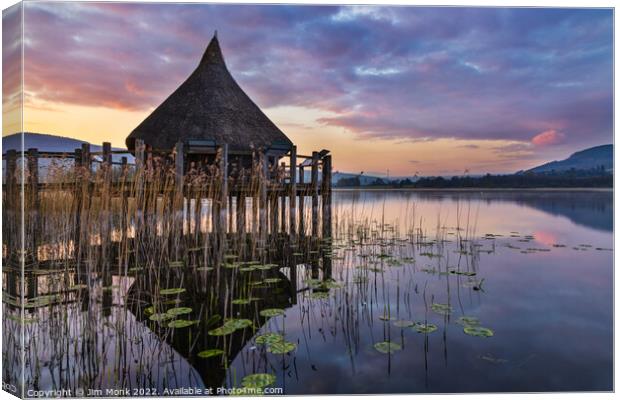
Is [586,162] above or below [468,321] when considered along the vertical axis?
above

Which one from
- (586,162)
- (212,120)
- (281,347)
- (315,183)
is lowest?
(281,347)

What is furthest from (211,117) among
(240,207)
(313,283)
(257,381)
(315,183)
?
(257,381)

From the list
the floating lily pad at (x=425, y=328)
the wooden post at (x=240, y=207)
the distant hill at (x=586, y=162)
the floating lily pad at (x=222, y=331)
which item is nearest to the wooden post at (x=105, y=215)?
the floating lily pad at (x=222, y=331)

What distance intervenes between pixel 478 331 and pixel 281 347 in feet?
5.25

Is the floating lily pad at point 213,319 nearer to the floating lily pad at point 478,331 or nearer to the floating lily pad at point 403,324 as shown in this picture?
the floating lily pad at point 403,324

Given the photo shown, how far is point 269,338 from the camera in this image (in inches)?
112

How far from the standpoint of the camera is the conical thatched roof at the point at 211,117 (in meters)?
9.70

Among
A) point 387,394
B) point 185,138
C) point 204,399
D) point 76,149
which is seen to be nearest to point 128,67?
point 76,149

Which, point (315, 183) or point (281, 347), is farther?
point (315, 183)

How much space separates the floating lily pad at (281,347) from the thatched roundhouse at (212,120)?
22.3 feet

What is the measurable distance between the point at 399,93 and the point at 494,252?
3.86 metres

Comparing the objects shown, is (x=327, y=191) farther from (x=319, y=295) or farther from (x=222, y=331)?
(x=222, y=331)

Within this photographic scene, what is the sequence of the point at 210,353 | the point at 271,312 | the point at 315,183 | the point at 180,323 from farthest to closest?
the point at 315,183
the point at 271,312
the point at 180,323
the point at 210,353

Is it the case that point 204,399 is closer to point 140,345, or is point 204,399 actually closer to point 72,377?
point 140,345
